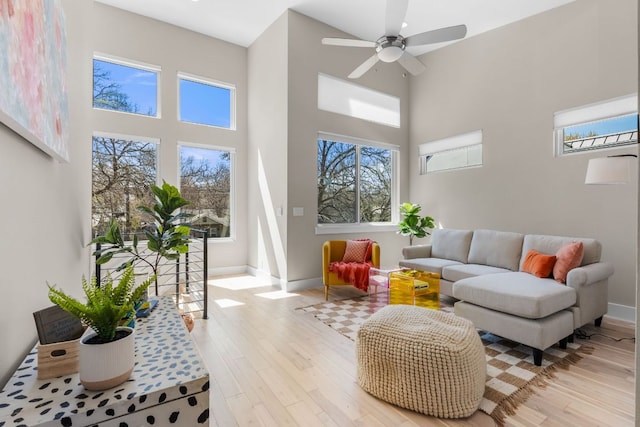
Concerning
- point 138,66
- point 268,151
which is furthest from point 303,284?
point 138,66

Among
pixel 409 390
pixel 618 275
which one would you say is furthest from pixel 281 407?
pixel 618 275

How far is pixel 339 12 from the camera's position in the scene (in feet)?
14.9

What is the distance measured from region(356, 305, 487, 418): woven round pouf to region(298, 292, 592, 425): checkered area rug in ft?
0.66

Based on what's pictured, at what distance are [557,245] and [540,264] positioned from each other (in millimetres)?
466

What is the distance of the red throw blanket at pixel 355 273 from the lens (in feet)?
13.2

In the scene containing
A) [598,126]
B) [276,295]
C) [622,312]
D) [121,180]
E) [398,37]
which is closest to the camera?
[398,37]

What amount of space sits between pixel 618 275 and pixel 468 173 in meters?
2.26

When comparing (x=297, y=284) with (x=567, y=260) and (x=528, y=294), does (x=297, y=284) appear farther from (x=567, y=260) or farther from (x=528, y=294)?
(x=567, y=260)

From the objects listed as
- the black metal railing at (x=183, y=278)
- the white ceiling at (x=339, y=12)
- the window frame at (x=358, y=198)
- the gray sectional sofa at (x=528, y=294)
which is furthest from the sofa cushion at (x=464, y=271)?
the white ceiling at (x=339, y=12)

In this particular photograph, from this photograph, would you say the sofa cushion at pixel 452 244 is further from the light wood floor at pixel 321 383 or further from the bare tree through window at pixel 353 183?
the light wood floor at pixel 321 383

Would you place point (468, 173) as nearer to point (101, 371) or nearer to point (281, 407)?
point (281, 407)

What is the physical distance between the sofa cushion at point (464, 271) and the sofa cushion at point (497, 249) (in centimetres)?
10

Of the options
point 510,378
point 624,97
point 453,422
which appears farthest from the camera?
point 624,97

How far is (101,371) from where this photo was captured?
0.91 m
